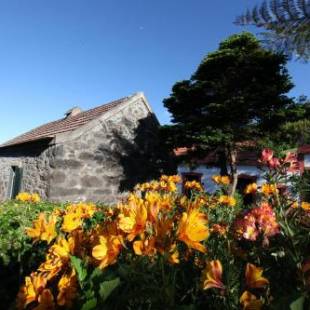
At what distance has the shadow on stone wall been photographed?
11.8 meters

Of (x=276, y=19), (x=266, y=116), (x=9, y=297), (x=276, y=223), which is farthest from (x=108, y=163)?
(x=276, y=223)

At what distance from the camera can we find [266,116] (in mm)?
12180

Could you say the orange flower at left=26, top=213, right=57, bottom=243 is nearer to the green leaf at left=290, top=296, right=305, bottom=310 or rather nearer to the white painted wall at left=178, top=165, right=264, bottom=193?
the green leaf at left=290, top=296, right=305, bottom=310

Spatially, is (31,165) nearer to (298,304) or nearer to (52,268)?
(52,268)

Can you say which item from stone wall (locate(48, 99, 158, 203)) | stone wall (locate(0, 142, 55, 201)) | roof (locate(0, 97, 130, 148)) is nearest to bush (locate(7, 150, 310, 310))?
stone wall (locate(48, 99, 158, 203))

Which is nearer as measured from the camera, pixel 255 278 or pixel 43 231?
pixel 255 278

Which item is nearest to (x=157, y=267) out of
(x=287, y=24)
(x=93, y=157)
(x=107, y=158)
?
(x=287, y=24)

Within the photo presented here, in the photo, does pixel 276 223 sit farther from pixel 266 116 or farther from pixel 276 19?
pixel 266 116

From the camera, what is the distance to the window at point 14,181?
12.6 m

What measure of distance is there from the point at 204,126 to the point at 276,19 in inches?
290

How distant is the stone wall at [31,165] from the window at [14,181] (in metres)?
0.19

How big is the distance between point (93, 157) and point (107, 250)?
10.1 metres

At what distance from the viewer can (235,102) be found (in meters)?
12.0

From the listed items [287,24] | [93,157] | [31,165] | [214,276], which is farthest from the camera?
[31,165]
